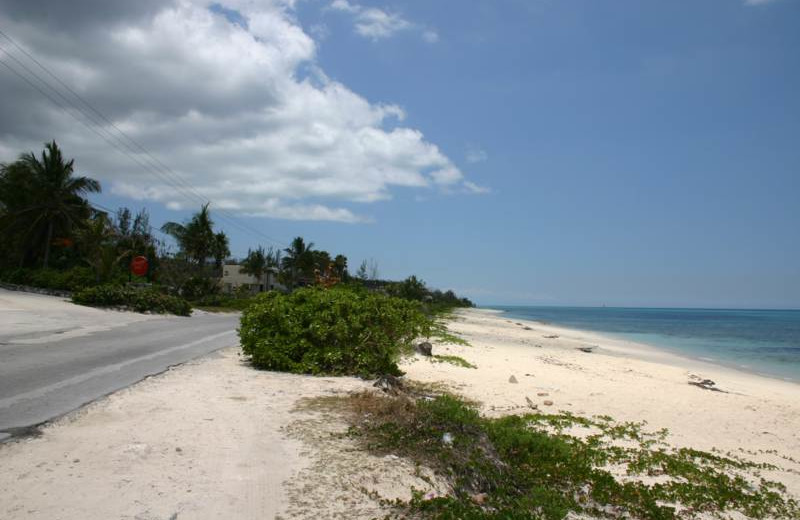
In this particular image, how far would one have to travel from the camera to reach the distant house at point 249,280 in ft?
252

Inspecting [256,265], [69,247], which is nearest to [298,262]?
[256,265]

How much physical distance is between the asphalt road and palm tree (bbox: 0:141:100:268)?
26775 mm

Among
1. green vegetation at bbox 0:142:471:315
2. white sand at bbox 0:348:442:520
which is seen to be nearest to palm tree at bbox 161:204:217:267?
green vegetation at bbox 0:142:471:315

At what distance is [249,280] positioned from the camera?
82.2 metres

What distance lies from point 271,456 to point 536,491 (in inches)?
94.3

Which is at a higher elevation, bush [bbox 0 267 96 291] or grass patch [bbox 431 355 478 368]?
bush [bbox 0 267 96 291]

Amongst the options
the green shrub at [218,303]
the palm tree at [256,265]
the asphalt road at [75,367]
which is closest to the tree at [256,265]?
the palm tree at [256,265]

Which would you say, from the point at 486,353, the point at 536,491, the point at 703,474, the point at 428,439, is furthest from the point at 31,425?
the point at 486,353

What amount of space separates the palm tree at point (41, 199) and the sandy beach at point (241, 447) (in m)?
33.4

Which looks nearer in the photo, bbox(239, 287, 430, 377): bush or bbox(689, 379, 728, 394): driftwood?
bbox(239, 287, 430, 377): bush

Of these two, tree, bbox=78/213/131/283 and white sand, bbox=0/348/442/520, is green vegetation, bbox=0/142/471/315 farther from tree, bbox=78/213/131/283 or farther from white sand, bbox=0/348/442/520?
white sand, bbox=0/348/442/520

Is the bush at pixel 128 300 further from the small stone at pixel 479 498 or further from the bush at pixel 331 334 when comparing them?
the small stone at pixel 479 498

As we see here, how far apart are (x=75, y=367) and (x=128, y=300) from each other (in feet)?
61.9

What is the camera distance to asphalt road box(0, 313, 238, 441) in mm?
6581
